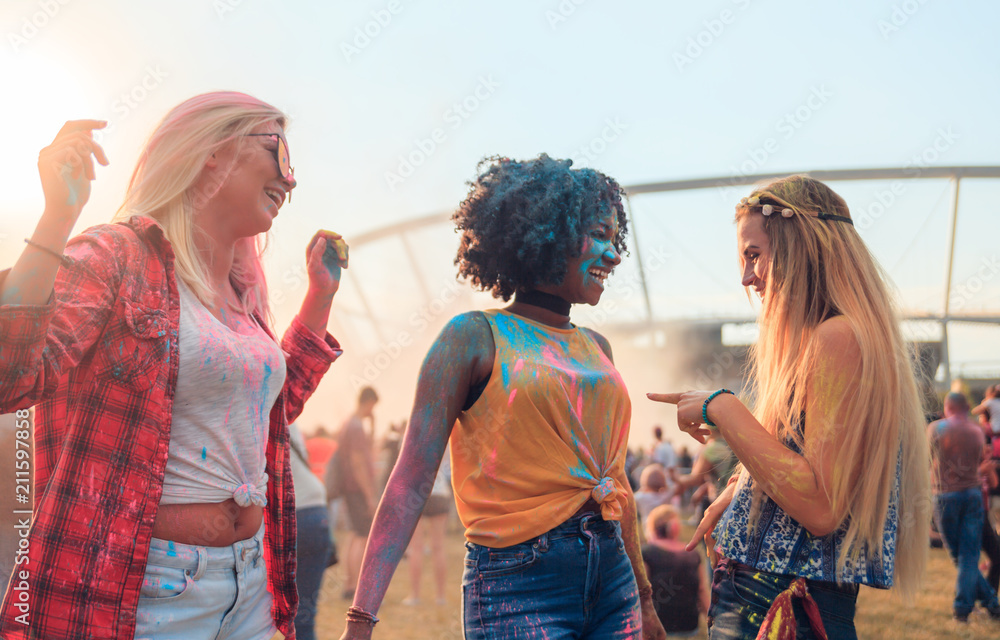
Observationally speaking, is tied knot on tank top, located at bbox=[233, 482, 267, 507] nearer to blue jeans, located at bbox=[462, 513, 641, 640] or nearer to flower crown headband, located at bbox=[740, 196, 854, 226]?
blue jeans, located at bbox=[462, 513, 641, 640]

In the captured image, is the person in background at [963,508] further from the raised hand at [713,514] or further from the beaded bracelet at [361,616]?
the beaded bracelet at [361,616]

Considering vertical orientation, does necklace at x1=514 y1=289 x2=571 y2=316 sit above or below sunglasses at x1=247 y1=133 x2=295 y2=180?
below

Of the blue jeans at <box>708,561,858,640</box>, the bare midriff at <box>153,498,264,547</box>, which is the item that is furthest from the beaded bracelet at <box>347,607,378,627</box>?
the blue jeans at <box>708,561,858,640</box>

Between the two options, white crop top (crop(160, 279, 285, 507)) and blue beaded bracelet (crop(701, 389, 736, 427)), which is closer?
white crop top (crop(160, 279, 285, 507))

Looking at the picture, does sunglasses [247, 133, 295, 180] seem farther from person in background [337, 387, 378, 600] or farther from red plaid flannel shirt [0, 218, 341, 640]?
person in background [337, 387, 378, 600]

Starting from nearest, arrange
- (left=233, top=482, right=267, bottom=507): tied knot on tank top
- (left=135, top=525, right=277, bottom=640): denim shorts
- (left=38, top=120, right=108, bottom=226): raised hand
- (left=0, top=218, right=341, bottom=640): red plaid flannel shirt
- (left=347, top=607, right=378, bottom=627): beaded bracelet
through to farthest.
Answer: (left=38, top=120, right=108, bottom=226): raised hand < (left=0, top=218, right=341, bottom=640): red plaid flannel shirt < (left=135, top=525, right=277, bottom=640): denim shorts < (left=233, top=482, right=267, bottom=507): tied knot on tank top < (left=347, top=607, right=378, bottom=627): beaded bracelet

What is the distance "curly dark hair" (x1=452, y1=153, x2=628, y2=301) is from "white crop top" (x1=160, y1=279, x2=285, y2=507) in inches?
30.4

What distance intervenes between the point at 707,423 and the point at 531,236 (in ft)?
2.42

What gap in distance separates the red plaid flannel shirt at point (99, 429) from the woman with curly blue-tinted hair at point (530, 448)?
0.60 metres

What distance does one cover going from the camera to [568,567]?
1982mm

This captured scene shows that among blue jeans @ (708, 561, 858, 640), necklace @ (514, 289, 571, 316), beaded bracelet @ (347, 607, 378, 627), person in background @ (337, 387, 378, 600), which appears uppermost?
necklace @ (514, 289, 571, 316)

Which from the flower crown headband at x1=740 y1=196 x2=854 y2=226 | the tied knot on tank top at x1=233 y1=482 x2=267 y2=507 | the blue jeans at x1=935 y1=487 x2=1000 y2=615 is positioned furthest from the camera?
the blue jeans at x1=935 y1=487 x2=1000 y2=615

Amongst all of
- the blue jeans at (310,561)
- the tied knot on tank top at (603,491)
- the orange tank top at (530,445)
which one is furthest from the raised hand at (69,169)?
the blue jeans at (310,561)

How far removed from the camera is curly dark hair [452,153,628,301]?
2262mm
